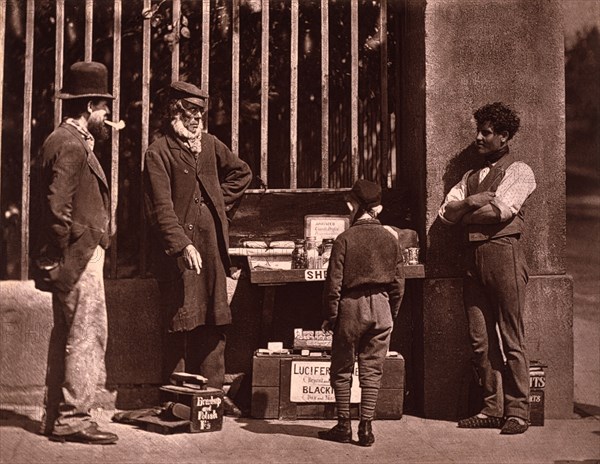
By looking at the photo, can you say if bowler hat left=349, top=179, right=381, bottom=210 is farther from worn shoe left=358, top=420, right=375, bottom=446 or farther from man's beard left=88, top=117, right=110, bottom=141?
man's beard left=88, top=117, right=110, bottom=141

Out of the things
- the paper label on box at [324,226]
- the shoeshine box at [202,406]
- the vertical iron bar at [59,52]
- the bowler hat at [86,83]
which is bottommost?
the shoeshine box at [202,406]

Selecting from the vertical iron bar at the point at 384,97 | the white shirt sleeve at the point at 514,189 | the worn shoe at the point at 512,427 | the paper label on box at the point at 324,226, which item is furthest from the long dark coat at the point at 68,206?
the worn shoe at the point at 512,427

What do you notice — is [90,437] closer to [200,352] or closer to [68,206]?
[200,352]

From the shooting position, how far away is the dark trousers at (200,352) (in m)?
7.32

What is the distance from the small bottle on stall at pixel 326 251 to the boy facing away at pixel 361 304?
846 mm

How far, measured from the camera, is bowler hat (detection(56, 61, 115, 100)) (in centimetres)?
678

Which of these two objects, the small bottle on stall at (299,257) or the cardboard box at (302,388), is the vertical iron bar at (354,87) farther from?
the cardboard box at (302,388)

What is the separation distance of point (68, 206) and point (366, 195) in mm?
1898

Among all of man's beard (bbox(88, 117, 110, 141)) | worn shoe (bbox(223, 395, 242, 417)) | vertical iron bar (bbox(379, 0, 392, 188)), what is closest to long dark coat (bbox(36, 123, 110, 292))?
man's beard (bbox(88, 117, 110, 141))

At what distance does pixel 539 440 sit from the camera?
270 inches

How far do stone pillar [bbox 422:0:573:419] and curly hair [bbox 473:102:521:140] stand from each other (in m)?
0.33

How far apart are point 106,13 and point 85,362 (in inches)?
121

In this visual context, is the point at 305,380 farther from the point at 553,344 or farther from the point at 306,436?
the point at 553,344

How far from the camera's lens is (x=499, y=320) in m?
7.11
